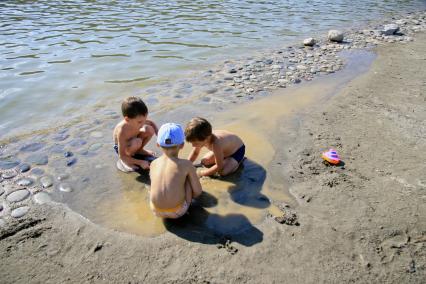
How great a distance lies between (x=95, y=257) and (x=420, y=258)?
9.06ft

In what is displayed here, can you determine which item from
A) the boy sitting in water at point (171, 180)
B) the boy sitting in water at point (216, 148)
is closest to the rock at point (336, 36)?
the boy sitting in water at point (216, 148)

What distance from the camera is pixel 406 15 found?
15633 mm

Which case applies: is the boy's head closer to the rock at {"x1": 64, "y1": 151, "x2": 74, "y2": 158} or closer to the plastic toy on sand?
the rock at {"x1": 64, "y1": 151, "x2": 74, "y2": 158}

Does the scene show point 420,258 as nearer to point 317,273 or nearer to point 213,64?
point 317,273

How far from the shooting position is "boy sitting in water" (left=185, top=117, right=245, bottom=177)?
385cm

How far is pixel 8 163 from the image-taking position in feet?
15.0

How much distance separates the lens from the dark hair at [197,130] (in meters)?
3.81

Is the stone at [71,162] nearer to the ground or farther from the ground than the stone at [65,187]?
farther from the ground

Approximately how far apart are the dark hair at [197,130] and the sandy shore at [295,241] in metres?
1.02

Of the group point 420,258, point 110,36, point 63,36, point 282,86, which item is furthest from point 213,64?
point 420,258

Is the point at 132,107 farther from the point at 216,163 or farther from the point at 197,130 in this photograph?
the point at 216,163

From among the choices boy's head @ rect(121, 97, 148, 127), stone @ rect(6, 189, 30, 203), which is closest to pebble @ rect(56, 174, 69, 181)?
stone @ rect(6, 189, 30, 203)

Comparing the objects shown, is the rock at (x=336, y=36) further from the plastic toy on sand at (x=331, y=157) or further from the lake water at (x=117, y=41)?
the plastic toy on sand at (x=331, y=157)

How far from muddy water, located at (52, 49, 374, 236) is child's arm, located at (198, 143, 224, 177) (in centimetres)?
9
